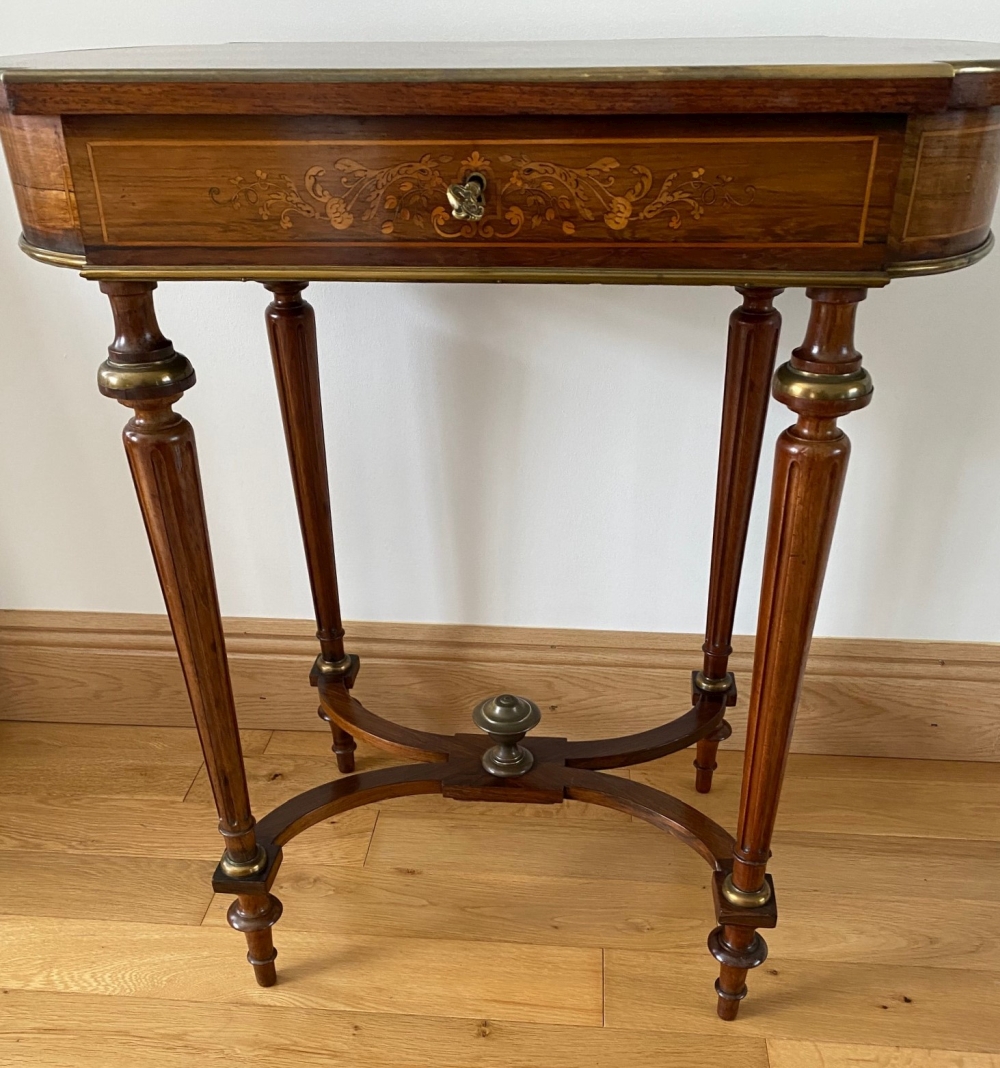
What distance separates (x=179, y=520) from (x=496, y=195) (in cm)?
35

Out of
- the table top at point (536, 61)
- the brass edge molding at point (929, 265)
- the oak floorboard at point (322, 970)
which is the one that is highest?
the table top at point (536, 61)

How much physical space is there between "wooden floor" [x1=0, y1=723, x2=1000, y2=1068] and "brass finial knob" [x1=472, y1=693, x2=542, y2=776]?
0.16 meters

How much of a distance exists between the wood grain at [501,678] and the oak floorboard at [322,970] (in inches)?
14.0

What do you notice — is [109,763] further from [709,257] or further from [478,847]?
[709,257]

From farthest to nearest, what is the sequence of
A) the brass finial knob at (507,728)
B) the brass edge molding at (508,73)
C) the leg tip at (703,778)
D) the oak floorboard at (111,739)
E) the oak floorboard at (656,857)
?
the oak floorboard at (111,739), the leg tip at (703,778), the oak floorboard at (656,857), the brass finial knob at (507,728), the brass edge molding at (508,73)

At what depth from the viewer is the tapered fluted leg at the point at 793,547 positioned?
662 millimetres

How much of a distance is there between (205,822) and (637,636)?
1.94 feet

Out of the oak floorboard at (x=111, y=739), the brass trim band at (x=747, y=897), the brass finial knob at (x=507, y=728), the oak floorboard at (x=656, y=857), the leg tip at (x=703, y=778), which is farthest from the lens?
the oak floorboard at (x=111, y=739)

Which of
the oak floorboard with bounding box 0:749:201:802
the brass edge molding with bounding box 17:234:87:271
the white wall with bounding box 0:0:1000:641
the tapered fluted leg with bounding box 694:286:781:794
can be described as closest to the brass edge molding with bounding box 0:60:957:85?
the brass edge molding with bounding box 17:234:87:271

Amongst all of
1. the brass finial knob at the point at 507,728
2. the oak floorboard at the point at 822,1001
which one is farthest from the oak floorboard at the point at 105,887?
the oak floorboard at the point at 822,1001

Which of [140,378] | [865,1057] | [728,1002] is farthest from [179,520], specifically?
[865,1057]

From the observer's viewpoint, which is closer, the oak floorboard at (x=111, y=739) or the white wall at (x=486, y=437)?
the white wall at (x=486, y=437)

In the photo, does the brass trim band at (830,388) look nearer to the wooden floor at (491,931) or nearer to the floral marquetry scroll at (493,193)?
the floral marquetry scroll at (493,193)

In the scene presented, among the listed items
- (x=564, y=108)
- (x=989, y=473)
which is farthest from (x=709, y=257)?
(x=989, y=473)
